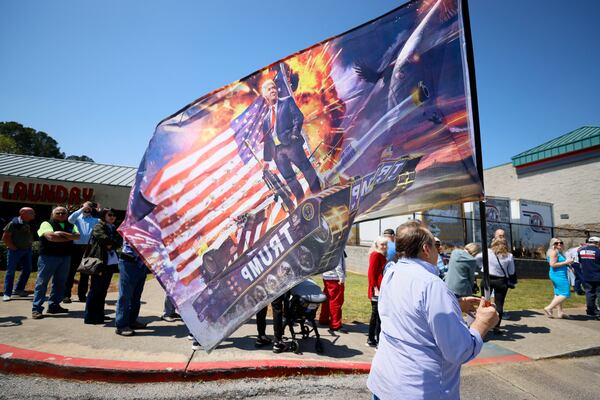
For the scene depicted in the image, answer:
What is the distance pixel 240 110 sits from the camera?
119 inches

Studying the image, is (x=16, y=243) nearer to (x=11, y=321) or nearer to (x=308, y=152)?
(x=11, y=321)

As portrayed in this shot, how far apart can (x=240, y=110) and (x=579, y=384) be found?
5893mm

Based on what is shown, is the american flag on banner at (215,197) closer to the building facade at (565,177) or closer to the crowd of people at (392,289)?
the crowd of people at (392,289)

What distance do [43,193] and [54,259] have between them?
16820mm

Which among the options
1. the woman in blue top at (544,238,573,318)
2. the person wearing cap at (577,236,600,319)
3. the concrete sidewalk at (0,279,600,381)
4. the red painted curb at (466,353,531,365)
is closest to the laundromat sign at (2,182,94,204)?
the concrete sidewalk at (0,279,600,381)

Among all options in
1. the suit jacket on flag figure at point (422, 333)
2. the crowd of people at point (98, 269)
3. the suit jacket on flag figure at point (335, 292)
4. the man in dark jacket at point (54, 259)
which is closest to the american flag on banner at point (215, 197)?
the suit jacket on flag figure at point (422, 333)

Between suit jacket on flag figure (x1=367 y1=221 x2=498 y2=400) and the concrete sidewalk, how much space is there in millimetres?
2537

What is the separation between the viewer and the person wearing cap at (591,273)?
825 centimetres

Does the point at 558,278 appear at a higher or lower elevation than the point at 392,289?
lower

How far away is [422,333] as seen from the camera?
5.90 ft

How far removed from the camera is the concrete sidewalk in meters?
3.75

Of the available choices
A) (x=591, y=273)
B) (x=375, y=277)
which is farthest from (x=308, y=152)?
(x=591, y=273)

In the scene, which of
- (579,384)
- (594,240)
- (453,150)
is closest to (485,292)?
(453,150)

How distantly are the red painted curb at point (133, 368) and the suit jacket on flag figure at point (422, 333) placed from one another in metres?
2.35
